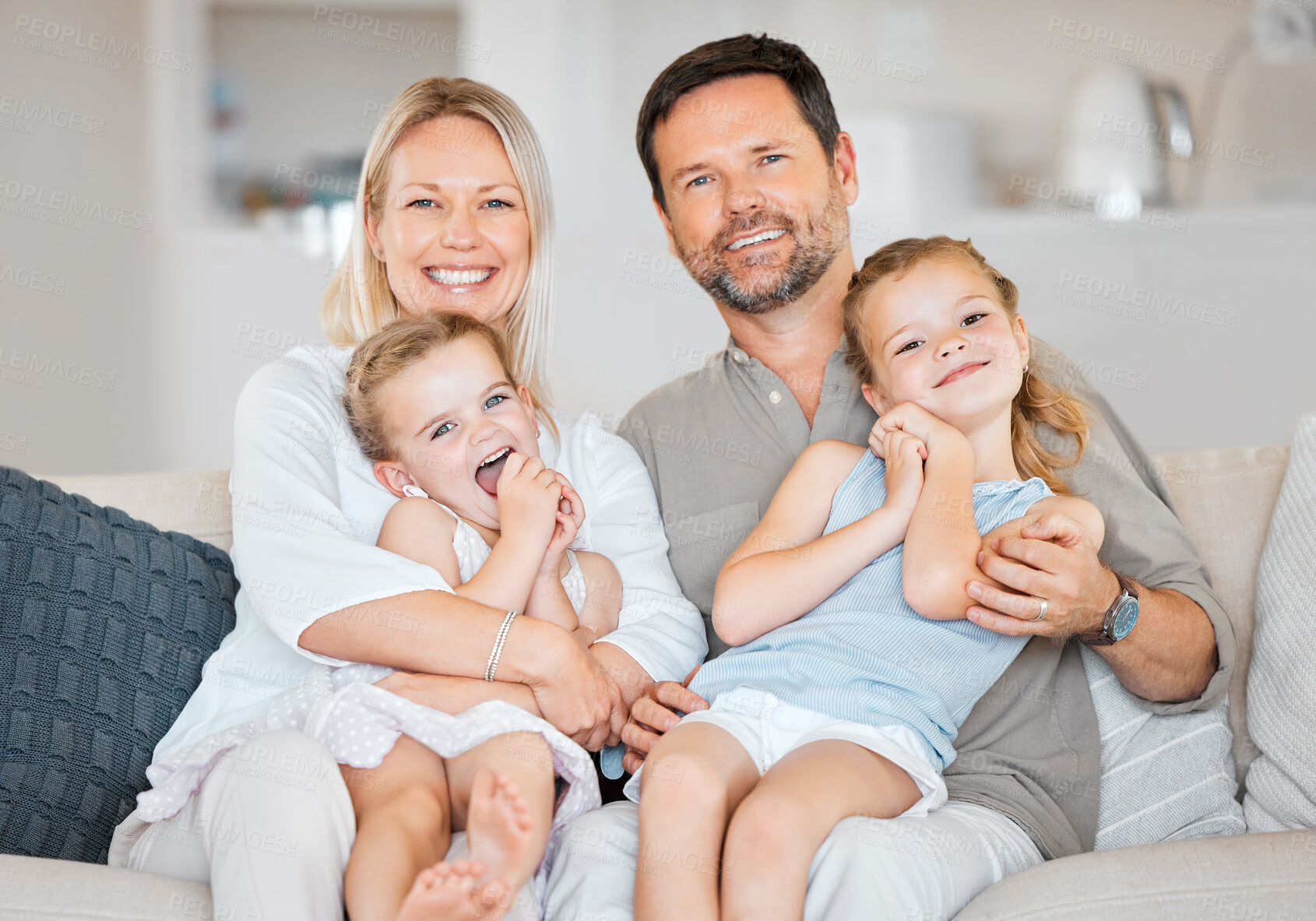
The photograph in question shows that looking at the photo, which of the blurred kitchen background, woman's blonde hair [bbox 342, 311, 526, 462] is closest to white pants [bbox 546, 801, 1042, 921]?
woman's blonde hair [bbox 342, 311, 526, 462]

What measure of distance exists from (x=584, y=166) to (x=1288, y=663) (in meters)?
3.12

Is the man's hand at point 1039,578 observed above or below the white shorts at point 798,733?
above

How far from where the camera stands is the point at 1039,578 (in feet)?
4.60

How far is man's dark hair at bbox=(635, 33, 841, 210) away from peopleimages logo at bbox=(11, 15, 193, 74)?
2809mm

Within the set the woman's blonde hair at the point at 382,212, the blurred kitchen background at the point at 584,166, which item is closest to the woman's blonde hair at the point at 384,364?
the woman's blonde hair at the point at 382,212

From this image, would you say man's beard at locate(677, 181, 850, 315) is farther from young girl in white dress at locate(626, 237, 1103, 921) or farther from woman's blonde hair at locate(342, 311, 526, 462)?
woman's blonde hair at locate(342, 311, 526, 462)

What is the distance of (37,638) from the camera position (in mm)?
1551

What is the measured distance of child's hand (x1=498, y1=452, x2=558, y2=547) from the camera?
154 centimetres

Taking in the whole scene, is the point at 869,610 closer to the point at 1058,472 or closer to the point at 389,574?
the point at 1058,472

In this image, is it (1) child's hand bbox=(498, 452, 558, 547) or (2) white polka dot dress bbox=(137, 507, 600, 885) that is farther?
(1) child's hand bbox=(498, 452, 558, 547)

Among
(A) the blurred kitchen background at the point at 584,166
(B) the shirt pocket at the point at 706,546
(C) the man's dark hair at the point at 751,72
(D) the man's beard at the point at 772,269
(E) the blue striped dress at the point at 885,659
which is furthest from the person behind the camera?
(A) the blurred kitchen background at the point at 584,166

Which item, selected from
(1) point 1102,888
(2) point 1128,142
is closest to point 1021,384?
(1) point 1102,888

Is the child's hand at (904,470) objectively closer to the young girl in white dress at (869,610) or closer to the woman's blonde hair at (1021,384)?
the young girl in white dress at (869,610)

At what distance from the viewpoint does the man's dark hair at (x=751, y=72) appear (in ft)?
6.81
